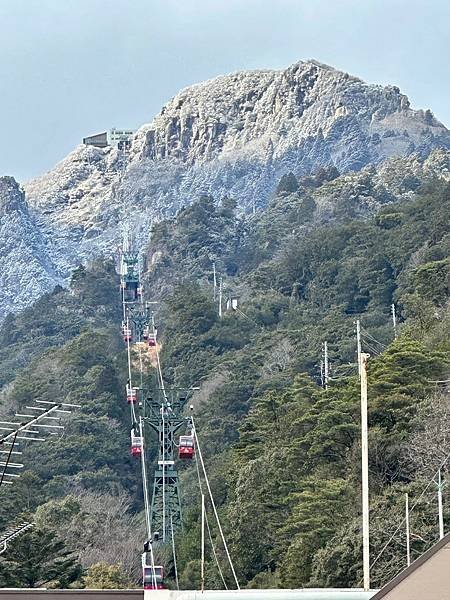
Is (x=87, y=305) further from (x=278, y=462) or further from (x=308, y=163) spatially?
(x=278, y=462)

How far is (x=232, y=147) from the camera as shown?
15112 cm

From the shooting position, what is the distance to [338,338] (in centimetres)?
8212

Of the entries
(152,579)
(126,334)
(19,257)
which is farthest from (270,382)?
(19,257)

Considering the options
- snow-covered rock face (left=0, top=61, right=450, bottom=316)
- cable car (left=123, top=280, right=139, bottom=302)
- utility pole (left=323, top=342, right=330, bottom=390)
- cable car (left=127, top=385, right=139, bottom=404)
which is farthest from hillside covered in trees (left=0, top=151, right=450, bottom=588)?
snow-covered rock face (left=0, top=61, right=450, bottom=316)

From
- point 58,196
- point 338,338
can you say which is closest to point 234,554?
point 338,338

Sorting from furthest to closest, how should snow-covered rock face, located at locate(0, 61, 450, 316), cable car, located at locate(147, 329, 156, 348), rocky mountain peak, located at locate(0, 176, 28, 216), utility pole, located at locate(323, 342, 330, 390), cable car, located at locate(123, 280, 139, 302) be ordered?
snow-covered rock face, located at locate(0, 61, 450, 316), rocky mountain peak, located at locate(0, 176, 28, 216), cable car, located at locate(123, 280, 139, 302), cable car, located at locate(147, 329, 156, 348), utility pole, located at locate(323, 342, 330, 390)

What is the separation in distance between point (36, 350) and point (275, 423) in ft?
181

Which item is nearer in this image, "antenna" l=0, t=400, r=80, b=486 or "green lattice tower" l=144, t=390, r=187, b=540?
"antenna" l=0, t=400, r=80, b=486

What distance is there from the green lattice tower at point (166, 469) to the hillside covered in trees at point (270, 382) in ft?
2.73

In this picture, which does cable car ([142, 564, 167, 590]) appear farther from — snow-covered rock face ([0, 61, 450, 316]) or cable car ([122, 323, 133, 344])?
snow-covered rock face ([0, 61, 450, 316])

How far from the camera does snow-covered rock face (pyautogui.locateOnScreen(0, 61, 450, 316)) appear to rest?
145875mm

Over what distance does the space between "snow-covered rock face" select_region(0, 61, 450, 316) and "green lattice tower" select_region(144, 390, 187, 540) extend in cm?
6459

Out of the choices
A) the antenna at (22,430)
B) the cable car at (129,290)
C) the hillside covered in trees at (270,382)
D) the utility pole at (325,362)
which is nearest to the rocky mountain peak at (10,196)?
the hillside covered in trees at (270,382)

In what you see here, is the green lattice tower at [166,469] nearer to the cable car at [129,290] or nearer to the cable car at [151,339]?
the cable car at [151,339]
